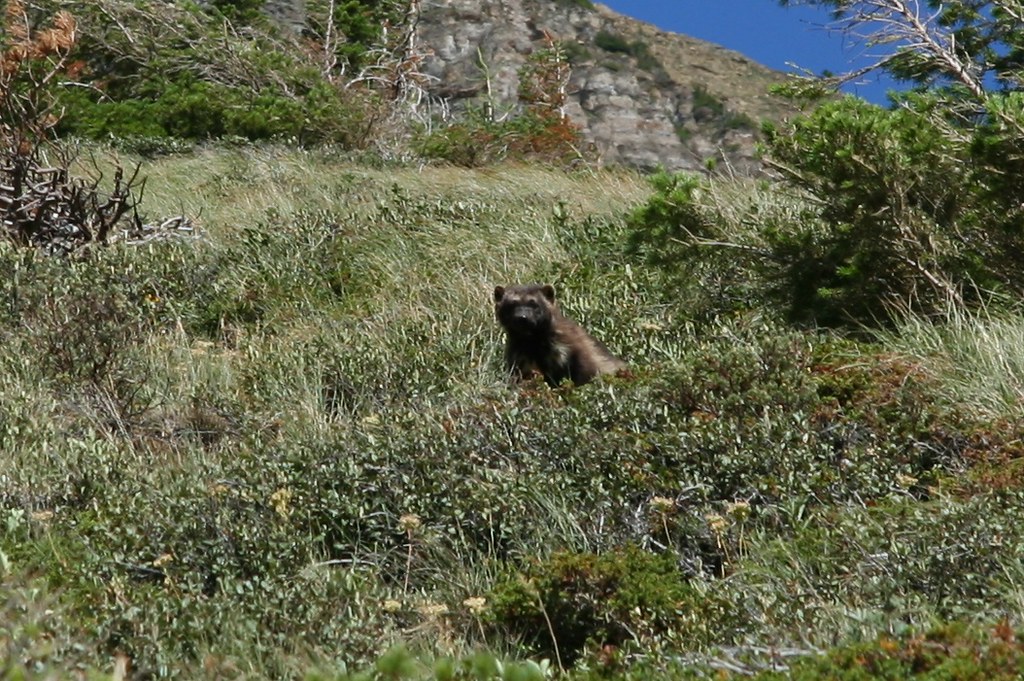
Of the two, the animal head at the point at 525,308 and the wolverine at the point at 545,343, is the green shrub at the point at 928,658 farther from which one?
the animal head at the point at 525,308

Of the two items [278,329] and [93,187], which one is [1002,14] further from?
[93,187]

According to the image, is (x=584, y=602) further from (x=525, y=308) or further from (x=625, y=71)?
(x=625, y=71)

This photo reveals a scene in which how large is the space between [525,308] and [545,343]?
9.4 inches

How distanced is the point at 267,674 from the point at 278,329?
516 centimetres

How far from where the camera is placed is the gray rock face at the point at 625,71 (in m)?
56.3

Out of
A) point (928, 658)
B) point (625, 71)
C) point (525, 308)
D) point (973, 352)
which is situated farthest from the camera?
point (625, 71)

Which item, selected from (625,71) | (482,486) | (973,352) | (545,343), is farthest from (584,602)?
(625,71)

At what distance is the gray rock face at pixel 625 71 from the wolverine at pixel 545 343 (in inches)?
1644

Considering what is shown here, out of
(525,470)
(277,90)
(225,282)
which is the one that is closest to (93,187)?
(225,282)

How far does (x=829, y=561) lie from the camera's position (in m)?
5.36

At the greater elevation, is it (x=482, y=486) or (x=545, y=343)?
(x=482, y=486)

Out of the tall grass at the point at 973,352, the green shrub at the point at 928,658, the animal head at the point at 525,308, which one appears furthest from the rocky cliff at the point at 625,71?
the green shrub at the point at 928,658

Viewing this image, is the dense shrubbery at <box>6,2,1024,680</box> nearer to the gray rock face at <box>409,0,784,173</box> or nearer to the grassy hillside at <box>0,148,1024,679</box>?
the grassy hillside at <box>0,148,1024,679</box>

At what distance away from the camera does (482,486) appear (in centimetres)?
624
